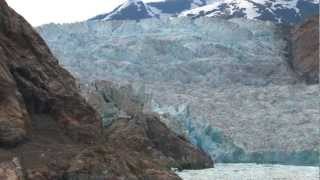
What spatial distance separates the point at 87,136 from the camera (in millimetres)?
14000

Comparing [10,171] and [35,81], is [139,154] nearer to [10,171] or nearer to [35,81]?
[35,81]

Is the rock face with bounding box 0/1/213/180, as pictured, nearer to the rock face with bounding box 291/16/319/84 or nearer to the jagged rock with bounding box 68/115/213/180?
the jagged rock with bounding box 68/115/213/180

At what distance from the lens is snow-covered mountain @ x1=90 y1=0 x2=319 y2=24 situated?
102 m

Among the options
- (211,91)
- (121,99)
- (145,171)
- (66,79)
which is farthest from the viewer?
(211,91)

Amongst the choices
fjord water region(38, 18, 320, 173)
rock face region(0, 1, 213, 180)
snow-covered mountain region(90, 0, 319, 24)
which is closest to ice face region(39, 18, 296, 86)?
fjord water region(38, 18, 320, 173)

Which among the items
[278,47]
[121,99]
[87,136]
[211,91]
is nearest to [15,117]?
[87,136]

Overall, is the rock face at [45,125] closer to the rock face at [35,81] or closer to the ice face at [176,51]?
the rock face at [35,81]

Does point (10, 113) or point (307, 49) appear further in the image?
point (307, 49)

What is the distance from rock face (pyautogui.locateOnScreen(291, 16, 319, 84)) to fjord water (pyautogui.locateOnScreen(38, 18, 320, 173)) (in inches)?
31.5

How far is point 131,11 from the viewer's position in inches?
4779

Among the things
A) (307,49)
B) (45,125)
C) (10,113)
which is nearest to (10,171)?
(10,113)

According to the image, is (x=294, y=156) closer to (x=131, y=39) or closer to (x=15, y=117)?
(x=131, y=39)

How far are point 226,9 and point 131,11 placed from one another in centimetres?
2212

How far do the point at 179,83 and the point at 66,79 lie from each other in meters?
22.2
